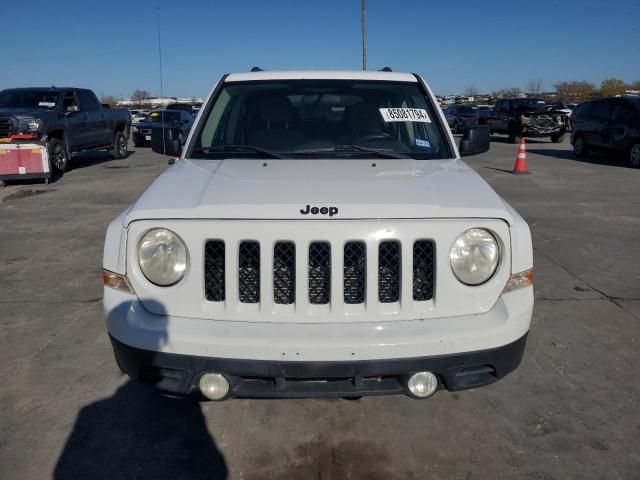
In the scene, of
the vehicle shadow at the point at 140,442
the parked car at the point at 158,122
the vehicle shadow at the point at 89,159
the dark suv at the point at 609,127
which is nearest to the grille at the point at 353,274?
the vehicle shadow at the point at 140,442

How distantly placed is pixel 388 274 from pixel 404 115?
67.2 inches


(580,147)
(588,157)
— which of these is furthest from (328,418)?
(588,157)

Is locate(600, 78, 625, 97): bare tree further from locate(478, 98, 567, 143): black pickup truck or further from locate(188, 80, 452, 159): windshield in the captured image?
locate(188, 80, 452, 159): windshield

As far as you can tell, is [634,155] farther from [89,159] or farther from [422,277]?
[89,159]

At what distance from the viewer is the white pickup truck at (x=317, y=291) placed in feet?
7.29

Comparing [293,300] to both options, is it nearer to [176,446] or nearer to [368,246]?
[368,246]

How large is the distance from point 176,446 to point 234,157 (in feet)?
5.50

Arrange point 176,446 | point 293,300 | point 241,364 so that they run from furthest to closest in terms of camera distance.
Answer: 1. point 176,446
2. point 293,300
3. point 241,364

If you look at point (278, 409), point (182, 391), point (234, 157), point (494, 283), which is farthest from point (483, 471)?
point (234, 157)

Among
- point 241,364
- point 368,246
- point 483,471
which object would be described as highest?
point 368,246

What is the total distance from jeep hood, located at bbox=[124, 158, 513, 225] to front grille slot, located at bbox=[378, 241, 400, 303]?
16 cm

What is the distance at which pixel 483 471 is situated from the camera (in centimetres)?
253

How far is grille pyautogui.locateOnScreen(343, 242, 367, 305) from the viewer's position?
2.34 metres

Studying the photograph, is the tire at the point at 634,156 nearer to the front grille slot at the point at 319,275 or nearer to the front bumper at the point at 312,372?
the front bumper at the point at 312,372
